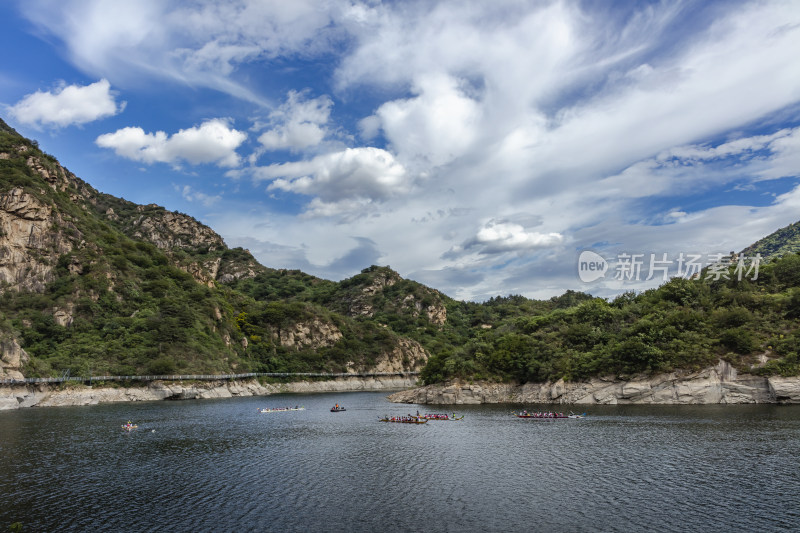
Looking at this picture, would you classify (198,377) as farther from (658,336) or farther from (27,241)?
(658,336)

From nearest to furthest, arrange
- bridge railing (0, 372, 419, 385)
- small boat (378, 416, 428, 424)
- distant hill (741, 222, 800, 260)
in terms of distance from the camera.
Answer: small boat (378, 416, 428, 424), bridge railing (0, 372, 419, 385), distant hill (741, 222, 800, 260)

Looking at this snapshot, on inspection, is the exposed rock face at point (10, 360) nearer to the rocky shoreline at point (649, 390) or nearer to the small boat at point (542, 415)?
the rocky shoreline at point (649, 390)

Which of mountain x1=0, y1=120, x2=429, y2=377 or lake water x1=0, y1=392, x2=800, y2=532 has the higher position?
mountain x1=0, y1=120, x2=429, y2=377

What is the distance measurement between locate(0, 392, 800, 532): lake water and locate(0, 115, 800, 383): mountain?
17.9 metres

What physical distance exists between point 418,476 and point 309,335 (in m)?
147

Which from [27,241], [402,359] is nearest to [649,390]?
[402,359]

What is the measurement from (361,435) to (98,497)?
30.4 meters

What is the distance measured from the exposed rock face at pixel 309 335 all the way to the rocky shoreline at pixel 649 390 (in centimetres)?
8938

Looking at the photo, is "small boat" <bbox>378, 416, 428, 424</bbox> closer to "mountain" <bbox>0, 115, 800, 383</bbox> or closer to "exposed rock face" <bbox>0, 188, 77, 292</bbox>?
"mountain" <bbox>0, 115, 800, 383</bbox>

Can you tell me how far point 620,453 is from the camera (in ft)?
134

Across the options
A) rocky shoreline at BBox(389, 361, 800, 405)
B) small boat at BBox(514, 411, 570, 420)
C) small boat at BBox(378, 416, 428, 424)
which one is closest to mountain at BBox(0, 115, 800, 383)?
rocky shoreline at BBox(389, 361, 800, 405)

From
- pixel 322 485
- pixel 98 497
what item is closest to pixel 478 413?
pixel 322 485

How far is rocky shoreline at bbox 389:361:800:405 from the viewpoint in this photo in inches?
2697

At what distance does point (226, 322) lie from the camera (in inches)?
6033
